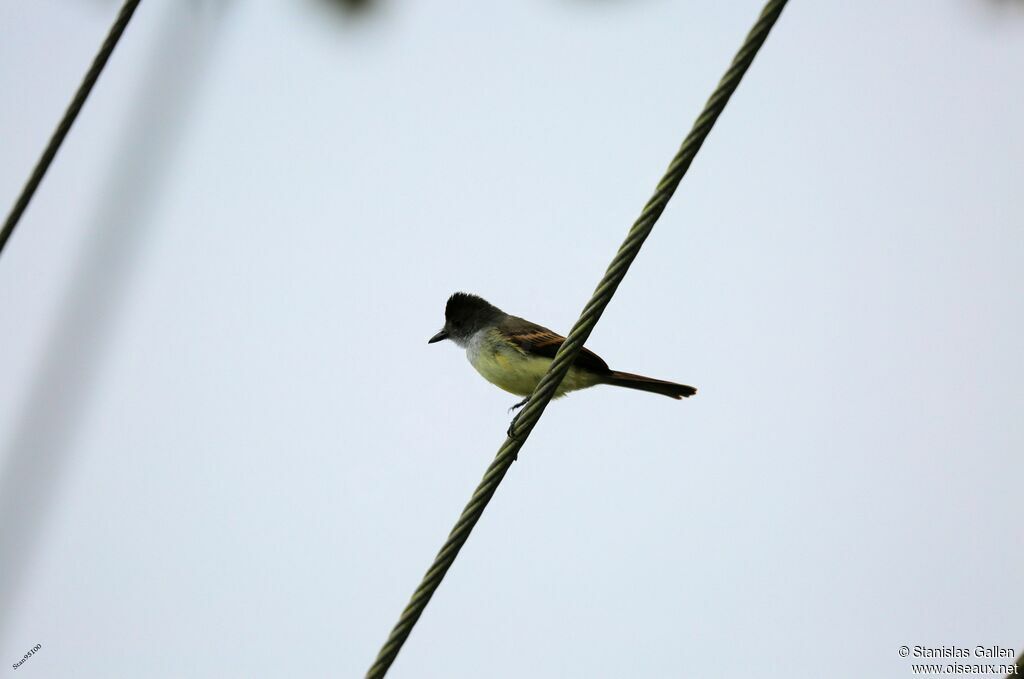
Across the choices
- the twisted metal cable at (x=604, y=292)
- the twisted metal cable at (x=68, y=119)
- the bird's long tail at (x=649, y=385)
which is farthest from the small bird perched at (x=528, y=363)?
the twisted metal cable at (x=68, y=119)

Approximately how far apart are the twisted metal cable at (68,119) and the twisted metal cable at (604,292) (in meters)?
1.85

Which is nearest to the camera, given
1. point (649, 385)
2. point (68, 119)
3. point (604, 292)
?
point (604, 292)

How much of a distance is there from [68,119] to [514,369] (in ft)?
10.7

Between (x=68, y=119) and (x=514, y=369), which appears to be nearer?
(x=68, y=119)

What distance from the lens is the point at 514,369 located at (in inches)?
235

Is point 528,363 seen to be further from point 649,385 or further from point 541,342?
point 649,385

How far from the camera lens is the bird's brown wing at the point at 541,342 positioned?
572 centimetres

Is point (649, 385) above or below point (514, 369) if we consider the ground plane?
above

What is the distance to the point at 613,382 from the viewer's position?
5.89 m

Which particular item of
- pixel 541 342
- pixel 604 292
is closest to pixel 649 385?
pixel 541 342

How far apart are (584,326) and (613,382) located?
3.03 metres

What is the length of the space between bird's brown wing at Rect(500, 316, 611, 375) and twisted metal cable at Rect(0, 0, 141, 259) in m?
3.14

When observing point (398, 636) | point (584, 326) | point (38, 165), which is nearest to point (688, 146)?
point (584, 326)

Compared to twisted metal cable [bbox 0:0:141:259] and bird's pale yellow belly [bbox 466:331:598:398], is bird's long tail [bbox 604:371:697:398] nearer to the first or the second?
bird's pale yellow belly [bbox 466:331:598:398]
